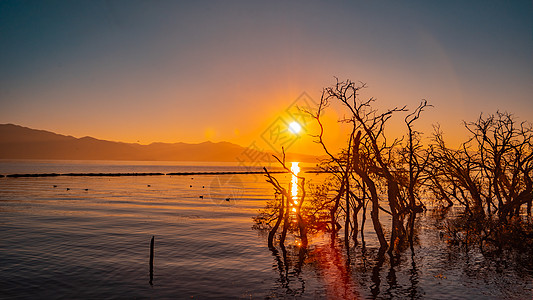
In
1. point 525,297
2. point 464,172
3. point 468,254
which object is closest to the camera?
point 525,297

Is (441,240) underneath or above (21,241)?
above

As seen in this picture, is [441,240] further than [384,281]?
Yes

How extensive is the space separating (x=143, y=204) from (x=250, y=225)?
29484mm

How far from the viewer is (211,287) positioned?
21156mm

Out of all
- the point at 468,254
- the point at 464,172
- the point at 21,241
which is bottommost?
the point at 21,241

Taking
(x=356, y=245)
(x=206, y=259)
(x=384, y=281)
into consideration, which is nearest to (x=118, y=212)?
(x=206, y=259)

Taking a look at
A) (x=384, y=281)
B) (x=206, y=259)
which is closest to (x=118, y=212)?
(x=206, y=259)

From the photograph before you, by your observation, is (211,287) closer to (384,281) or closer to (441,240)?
(384,281)

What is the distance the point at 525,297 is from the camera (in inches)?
727

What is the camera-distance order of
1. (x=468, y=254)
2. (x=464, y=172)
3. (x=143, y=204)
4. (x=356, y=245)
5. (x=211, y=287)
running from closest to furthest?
1. (x=211, y=287)
2. (x=468, y=254)
3. (x=356, y=245)
4. (x=464, y=172)
5. (x=143, y=204)

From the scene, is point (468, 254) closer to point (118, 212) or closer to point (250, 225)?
point (250, 225)

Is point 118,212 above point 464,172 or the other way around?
the other way around

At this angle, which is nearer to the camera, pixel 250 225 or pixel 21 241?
pixel 21 241

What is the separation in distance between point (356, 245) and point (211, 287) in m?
15.8
